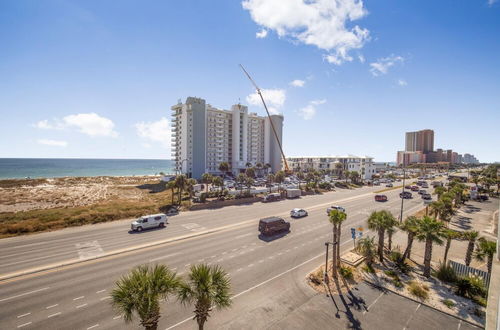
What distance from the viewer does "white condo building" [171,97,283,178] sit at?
9656cm

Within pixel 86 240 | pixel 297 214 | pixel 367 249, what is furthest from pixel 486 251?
pixel 86 240

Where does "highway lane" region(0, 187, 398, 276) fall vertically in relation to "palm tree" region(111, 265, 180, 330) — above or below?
below

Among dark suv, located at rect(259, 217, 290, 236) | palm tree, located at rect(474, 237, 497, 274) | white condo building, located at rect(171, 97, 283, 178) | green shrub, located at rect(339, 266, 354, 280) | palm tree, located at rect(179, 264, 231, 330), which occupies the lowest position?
green shrub, located at rect(339, 266, 354, 280)

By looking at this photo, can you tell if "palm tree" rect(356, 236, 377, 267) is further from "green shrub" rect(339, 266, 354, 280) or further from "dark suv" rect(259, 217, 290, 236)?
"dark suv" rect(259, 217, 290, 236)

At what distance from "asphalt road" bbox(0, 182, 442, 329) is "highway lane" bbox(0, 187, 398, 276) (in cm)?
10

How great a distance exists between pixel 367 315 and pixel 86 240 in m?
30.4

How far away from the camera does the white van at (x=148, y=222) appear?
96.1 ft

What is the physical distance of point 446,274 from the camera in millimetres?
18203

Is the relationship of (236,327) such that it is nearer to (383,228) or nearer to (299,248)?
(299,248)

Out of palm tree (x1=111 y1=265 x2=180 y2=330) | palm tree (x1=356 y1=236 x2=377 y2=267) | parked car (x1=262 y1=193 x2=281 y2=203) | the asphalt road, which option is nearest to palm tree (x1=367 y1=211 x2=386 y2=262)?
palm tree (x1=356 y1=236 x2=377 y2=267)

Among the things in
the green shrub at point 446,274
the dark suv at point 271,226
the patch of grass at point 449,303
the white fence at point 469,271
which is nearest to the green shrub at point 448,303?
the patch of grass at point 449,303

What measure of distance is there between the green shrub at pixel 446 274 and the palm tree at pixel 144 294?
73.7 ft

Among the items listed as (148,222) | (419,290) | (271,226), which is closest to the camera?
(419,290)

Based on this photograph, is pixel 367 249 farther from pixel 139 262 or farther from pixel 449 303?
pixel 139 262
